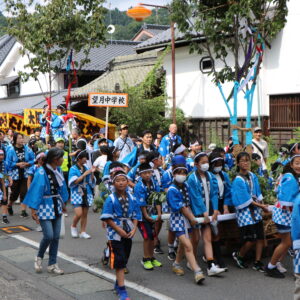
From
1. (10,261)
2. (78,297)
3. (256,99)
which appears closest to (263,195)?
(78,297)

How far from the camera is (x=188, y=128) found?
18.4 metres

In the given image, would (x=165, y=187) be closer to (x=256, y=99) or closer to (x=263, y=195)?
Result: (x=263, y=195)

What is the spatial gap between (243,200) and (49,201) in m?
2.63

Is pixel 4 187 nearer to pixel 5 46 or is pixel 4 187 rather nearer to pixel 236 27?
pixel 236 27

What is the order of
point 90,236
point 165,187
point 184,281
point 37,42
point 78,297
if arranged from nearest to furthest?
1. point 78,297
2. point 184,281
3. point 165,187
4. point 90,236
5. point 37,42

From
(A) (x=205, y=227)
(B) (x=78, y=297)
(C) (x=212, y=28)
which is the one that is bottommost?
(B) (x=78, y=297)

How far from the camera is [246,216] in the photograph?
6.77 meters

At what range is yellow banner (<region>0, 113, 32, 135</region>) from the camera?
18.5 metres

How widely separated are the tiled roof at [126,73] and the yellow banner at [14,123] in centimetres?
341

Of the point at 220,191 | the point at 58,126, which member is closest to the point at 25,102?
the point at 58,126

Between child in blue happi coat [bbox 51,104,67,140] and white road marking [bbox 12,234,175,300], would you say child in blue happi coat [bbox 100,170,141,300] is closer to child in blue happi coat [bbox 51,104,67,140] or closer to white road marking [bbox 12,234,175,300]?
white road marking [bbox 12,234,175,300]

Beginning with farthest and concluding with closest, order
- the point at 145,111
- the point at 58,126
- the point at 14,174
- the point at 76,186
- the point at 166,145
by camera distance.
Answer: the point at 145,111 → the point at 58,126 → the point at 14,174 → the point at 166,145 → the point at 76,186

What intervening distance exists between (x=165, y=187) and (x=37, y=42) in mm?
10057

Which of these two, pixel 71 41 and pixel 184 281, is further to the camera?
pixel 71 41
